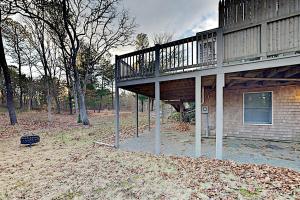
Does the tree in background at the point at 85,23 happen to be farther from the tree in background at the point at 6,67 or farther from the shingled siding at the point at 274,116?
the shingled siding at the point at 274,116

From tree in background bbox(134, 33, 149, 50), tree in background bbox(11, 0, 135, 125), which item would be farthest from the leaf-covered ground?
tree in background bbox(134, 33, 149, 50)

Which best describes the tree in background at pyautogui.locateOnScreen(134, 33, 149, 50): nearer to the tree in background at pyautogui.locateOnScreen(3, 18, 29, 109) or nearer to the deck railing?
the tree in background at pyautogui.locateOnScreen(3, 18, 29, 109)

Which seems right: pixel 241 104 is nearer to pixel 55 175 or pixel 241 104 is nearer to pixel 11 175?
pixel 55 175

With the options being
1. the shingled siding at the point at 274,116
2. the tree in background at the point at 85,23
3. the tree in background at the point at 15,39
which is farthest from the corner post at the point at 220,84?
the tree in background at the point at 15,39

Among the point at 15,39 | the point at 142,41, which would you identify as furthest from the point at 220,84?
the point at 15,39

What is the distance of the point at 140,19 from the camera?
51.5 feet

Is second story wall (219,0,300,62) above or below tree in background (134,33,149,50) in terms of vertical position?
below

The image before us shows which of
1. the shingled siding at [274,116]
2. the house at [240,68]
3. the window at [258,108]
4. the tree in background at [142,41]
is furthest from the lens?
the tree in background at [142,41]

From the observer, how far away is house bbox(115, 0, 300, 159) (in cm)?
409

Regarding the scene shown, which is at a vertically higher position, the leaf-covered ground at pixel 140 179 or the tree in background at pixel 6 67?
the tree in background at pixel 6 67

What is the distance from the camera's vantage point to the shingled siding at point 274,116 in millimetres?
6895

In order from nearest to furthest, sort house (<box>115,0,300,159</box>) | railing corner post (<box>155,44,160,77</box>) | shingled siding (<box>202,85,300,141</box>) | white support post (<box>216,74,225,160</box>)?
1. house (<box>115,0,300,159</box>)
2. white support post (<box>216,74,225,160</box>)
3. railing corner post (<box>155,44,160,77</box>)
4. shingled siding (<box>202,85,300,141</box>)

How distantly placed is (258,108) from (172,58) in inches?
175

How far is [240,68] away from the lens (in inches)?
178
